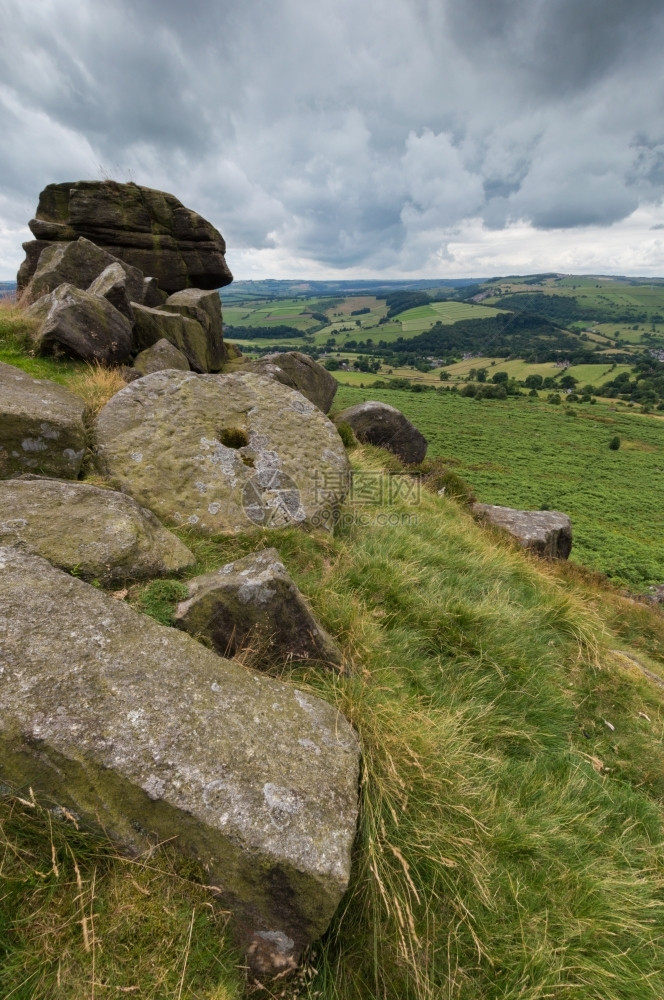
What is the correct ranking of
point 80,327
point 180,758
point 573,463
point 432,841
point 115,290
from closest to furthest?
point 180,758
point 432,841
point 80,327
point 115,290
point 573,463

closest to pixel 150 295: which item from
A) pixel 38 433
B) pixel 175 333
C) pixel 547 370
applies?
pixel 175 333

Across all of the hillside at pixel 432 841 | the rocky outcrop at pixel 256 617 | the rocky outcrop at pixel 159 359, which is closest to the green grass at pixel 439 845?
the hillside at pixel 432 841

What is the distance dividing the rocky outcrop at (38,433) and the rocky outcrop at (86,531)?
648 millimetres

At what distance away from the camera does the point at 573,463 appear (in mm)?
75750

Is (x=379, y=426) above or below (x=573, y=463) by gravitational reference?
above

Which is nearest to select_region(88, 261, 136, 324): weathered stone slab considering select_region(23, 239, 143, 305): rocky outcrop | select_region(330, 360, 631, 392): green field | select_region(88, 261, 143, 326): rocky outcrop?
select_region(88, 261, 143, 326): rocky outcrop

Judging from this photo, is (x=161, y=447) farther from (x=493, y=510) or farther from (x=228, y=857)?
(x=493, y=510)

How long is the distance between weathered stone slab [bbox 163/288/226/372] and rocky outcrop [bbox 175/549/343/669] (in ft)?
34.5

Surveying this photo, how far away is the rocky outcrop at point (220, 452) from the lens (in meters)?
6.02

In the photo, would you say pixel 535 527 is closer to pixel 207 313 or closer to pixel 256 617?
pixel 256 617

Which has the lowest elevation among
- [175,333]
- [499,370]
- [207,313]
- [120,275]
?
[499,370]

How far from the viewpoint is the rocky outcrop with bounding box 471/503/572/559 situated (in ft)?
43.8

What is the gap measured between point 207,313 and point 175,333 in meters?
3.15

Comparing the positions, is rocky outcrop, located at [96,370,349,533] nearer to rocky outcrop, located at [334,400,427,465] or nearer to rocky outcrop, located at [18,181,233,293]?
rocky outcrop, located at [334,400,427,465]
